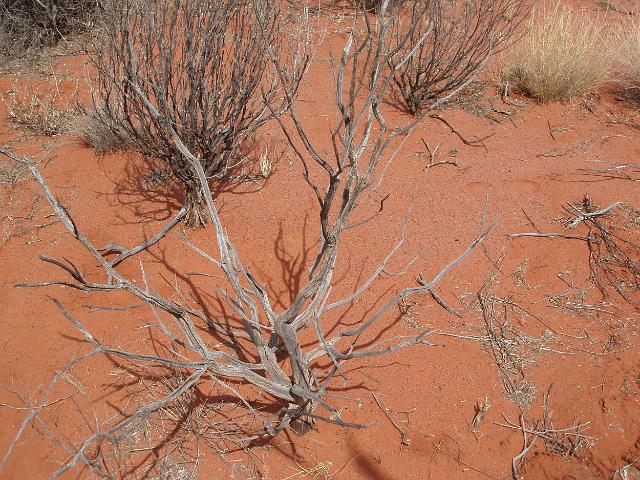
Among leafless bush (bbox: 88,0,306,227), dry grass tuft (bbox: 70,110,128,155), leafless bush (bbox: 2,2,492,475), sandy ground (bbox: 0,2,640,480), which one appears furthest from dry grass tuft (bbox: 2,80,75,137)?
leafless bush (bbox: 2,2,492,475)

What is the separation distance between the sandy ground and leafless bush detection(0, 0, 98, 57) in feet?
5.58

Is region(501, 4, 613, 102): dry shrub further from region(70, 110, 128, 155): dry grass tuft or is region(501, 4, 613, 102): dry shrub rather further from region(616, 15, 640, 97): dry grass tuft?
region(70, 110, 128, 155): dry grass tuft

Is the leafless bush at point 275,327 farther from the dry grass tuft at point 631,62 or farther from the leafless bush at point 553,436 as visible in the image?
the dry grass tuft at point 631,62

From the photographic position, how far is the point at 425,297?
10.3ft

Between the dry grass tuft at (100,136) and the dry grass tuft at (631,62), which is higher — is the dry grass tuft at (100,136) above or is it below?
below

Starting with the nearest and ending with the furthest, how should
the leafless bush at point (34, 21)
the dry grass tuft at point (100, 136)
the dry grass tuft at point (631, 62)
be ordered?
the dry grass tuft at point (100, 136)
the dry grass tuft at point (631, 62)
the leafless bush at point (34, 21)

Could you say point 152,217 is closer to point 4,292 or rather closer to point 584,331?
point 4,292

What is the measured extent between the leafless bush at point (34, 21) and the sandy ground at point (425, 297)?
5.58 feet

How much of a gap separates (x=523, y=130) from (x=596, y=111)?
0.93 metres

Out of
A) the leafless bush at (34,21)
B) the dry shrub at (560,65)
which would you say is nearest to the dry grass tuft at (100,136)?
the leafless bush at (34,21)

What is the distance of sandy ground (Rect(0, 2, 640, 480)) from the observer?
2.51 metres

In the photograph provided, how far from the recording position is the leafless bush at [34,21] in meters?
5.75

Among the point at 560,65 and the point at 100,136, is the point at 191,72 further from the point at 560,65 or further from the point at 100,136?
the point at 560,65

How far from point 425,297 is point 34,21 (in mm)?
5723
